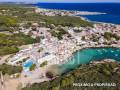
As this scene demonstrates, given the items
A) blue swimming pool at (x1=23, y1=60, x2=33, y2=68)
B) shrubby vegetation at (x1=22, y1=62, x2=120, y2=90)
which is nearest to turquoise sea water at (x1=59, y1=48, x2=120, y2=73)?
blue swimming pool at (x1=23, y1=60, x2=33, y2=68)

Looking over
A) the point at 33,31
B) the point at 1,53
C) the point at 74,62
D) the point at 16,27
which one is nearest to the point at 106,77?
the point at 74,62

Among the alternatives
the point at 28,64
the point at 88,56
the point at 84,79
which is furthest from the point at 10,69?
the point at 88,56

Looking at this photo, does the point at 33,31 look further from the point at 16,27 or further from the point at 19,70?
the point at 19,70

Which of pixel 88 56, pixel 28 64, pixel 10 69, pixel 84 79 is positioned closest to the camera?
pixel 84 79

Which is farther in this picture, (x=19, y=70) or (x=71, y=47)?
(x=71, y=47)

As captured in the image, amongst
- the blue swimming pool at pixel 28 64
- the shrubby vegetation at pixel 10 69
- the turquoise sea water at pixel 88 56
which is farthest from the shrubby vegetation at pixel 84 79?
the blue swimming pool at pixel 28 64

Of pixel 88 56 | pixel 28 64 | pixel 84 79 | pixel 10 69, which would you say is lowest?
pixel 88 56

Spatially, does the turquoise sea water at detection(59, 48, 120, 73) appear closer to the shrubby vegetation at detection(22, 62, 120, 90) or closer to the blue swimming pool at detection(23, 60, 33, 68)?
the blue swimming pool at detection(23, 60, 33, 68)

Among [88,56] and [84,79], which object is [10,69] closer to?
[84,79]

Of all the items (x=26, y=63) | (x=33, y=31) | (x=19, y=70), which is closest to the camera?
(x=19, y=70)
